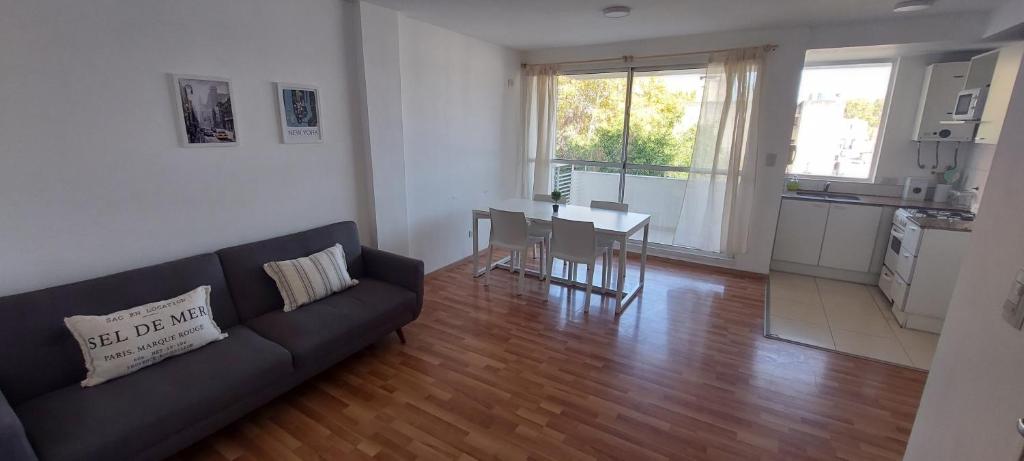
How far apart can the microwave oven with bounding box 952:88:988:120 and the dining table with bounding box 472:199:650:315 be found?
105 inches

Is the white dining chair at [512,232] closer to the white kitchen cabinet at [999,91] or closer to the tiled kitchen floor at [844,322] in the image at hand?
the tiled kitchen floor at [844,322]

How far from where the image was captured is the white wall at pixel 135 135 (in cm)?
181

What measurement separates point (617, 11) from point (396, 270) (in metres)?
2.52

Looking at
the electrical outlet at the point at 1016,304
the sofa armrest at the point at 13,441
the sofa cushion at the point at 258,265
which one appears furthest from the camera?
the sofa cushion at the point at 258,265

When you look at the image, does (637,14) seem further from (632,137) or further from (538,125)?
(538,125)

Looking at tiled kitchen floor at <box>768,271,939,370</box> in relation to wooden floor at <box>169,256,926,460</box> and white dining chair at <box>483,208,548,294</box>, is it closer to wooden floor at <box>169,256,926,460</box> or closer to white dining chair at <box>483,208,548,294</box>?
wooden floor at <box>169,256,926,460</box>

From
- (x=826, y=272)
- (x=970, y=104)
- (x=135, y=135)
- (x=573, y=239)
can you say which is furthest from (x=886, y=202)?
(x=135, y=135)

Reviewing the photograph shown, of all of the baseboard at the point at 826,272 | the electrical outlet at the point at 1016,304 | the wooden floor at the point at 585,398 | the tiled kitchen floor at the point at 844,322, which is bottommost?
the wooden floor at the point at 585,398

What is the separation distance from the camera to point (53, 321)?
179 centimetres

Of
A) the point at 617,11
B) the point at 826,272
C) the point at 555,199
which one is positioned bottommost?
the point at 826,272

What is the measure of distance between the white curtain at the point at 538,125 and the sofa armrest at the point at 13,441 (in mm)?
4512

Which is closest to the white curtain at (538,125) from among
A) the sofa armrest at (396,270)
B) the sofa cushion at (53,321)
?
the sofa armrest at (396,270)

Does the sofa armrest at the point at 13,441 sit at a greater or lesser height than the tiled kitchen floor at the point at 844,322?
greater

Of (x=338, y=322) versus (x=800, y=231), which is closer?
(x=338, y=322)
